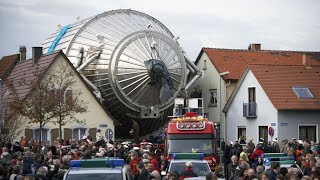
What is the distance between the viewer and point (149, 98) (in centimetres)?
4928

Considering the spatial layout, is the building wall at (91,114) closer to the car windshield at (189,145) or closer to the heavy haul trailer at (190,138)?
the heavy haul trailer at (190,138)

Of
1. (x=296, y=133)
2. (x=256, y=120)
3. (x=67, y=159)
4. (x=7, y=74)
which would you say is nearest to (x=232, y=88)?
(x=256, y=120)

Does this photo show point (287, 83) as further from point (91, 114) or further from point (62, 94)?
point (62, 94)

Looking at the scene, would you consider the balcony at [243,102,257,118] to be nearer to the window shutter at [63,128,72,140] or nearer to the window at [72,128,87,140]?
the window at [72,128,87,140]

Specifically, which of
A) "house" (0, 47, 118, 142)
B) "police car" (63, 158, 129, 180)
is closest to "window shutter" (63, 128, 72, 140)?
"house" (0, 47, 118, 142)

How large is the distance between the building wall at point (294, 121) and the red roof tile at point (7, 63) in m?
21.4

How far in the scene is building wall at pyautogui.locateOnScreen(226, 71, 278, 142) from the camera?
47.3 meters

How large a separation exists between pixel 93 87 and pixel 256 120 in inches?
400

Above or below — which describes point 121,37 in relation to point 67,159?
above

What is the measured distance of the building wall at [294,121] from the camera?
4591 cm

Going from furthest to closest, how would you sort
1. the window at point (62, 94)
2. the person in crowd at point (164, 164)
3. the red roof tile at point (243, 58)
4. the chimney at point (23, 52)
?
1. the chimney at point (23, 52)
2. the red roof tile at point (243, 58)
3. the window at point (62, 94)
4. the person in crowd at point (164, 164)

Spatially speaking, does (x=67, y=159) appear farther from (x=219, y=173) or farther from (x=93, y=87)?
(x=93, y=87)

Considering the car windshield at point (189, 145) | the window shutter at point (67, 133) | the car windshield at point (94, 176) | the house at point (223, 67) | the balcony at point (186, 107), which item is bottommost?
the car windshield at point (94, 176)

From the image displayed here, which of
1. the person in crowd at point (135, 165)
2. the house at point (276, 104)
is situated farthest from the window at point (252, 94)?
the person in crowd at point (135, 165)
